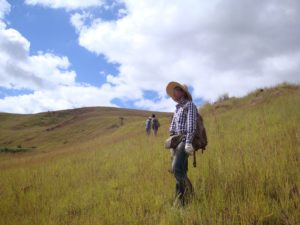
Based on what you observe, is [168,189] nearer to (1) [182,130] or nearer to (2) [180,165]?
(2) [180,165]

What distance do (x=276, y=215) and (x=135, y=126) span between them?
35483mm

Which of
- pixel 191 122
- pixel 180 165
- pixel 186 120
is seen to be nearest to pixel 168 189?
pixel 180 165

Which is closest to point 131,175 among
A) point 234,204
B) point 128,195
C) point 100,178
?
point 100,178

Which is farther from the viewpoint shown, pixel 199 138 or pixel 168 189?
pixel 168 189

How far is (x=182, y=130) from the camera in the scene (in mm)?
5703

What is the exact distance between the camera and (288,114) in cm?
1280

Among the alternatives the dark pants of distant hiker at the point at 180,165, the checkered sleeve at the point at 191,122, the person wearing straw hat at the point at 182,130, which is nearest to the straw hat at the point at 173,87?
the person wearing straw hat at the point at 182,130

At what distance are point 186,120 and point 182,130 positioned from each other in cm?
17

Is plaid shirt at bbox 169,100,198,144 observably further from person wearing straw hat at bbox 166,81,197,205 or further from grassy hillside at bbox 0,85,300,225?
grassy hillside at bbox 0,85,300,225

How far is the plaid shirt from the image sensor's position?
545 cm

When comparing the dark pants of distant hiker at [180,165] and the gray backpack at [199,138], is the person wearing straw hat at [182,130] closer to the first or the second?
the dark pants of distant hiker at [180,165]

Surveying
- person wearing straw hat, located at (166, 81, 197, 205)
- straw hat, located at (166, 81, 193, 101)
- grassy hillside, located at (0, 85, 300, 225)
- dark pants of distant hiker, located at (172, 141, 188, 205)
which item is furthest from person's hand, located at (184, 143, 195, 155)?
straw hat, located at (166, 81, 193, 101)

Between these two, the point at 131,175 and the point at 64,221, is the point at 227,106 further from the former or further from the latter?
the point at 64,221

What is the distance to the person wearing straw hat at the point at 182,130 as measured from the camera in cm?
544
